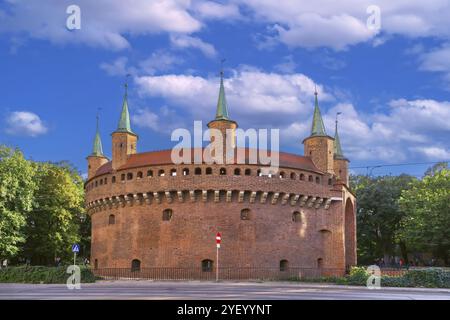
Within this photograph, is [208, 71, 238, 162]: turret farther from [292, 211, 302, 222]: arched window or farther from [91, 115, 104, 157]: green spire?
[91, 115, 104, 157]: green spire

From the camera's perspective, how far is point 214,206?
4191 cm

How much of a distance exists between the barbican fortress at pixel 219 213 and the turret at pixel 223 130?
0.27 feet

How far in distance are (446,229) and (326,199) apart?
17.6m

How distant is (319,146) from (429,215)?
17.7m

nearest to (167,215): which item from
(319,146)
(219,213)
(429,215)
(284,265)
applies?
(219,213)

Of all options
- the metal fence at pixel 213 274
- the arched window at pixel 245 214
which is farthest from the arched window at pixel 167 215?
the arched window at pixel 245 214

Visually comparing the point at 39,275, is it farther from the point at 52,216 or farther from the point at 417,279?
the point at 417,279

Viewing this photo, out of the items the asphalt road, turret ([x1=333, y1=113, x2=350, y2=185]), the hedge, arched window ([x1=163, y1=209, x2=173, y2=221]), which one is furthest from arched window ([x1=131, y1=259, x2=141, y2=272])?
turret ([x1=333, y1=113, x2=350, y2=185])

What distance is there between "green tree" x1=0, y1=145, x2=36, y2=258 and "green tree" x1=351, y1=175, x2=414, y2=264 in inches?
1522

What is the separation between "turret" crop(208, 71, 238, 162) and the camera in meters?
42.1

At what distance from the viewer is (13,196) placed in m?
44.3

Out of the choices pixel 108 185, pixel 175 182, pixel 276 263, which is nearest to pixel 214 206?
pixel 175 182
